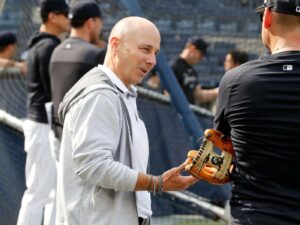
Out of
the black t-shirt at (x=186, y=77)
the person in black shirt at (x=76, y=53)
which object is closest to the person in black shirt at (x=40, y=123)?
the person in black shirt at (x=76, y=53)

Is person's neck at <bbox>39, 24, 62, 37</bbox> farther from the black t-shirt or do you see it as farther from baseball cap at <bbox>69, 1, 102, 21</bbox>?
the black t-shirt

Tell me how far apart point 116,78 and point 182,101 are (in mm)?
3565

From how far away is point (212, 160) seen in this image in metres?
3.91

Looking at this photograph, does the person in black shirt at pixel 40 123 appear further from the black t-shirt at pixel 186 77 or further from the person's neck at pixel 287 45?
the person's neck at pixel 287 45

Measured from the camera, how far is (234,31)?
8008mm

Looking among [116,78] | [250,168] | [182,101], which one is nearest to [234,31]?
[182,101]

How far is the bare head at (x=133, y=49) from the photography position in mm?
4219

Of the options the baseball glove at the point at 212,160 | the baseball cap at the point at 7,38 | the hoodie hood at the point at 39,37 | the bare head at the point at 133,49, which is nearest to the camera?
the baseball glove at the point at 212,160

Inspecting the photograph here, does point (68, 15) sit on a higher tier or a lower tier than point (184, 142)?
higher

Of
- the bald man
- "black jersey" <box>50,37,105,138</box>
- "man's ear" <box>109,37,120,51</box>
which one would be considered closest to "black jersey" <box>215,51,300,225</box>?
the bald man

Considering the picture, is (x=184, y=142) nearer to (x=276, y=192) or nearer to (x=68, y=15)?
(x=68, y=15)

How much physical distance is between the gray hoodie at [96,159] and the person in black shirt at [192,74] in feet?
12.4

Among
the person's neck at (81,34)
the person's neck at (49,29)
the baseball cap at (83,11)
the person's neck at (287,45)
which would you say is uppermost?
the person's neck at (287,45)

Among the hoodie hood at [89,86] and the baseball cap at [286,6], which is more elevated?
the baseball cap at [286,6]
